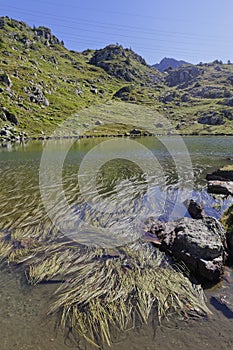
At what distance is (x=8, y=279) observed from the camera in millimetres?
9891

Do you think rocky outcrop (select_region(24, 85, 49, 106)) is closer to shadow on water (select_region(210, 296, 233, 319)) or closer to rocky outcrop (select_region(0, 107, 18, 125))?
rocky outcrop (select_region(0, 107, 18, 125))

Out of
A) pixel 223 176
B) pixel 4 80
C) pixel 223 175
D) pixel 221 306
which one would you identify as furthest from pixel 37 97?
pixel 221 306

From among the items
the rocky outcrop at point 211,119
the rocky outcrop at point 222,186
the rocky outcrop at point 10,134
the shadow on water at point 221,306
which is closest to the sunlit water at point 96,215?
the shadow on water at point 221,306

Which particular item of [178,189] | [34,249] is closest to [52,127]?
[178,189]

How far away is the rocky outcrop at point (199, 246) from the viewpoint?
1015 centimetres

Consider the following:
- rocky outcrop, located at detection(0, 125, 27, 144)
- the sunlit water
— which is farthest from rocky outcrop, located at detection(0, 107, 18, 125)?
the sunlit water

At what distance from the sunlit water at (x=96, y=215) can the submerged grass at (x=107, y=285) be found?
455mm

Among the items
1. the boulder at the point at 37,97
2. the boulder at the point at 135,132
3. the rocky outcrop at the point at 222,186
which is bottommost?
the rocky outcrop at the point at 222,186

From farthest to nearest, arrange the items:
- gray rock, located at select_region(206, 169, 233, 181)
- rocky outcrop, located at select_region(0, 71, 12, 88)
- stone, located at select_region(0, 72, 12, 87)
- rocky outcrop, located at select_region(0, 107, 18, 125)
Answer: stone, located at select_region(0, 72, 12, 87), rocky outcrop, located at select_region(0, 71, 12, 88), rocky outcrop, located at select_region(0, 107, 18, 125), gray rock, located at select_region(206, 169, 233, 181)

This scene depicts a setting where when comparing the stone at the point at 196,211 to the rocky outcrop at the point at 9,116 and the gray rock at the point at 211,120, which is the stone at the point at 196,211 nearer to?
the rocky outcrop at the point at 9,116

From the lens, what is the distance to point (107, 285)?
936 centimetres

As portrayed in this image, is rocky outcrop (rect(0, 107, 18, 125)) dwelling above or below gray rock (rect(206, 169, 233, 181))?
above

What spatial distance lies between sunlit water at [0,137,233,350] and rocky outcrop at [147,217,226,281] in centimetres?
78

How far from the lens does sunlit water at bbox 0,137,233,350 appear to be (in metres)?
7.12
